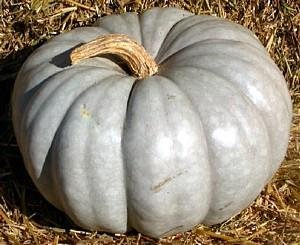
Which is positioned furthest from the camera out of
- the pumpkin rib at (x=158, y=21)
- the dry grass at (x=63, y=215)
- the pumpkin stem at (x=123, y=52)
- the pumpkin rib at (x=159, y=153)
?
the dry grass at (x=63, y=215)

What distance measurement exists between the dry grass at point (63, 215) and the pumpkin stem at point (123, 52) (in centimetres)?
83

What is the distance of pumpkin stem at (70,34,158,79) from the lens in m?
2.94

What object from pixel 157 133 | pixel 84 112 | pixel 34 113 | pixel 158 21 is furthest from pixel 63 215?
pixel 158 21

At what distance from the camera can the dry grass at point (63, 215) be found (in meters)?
3.42

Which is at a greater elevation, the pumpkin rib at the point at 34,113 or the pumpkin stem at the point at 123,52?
the pumpkin stem at the point at 123,52

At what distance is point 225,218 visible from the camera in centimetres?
324

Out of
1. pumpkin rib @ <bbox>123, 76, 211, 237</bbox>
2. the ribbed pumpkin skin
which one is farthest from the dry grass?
pumpkin rib @ <bbox>123, 76, 211, 237</bbox>

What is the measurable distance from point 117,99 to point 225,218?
0.81 meters

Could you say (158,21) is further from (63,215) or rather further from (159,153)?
(63,215)

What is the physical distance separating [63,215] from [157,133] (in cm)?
99

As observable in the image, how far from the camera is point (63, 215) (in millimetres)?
3555

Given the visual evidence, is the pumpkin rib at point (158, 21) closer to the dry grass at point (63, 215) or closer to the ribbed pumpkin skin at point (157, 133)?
the ribbed pumpkin skin at point (157, 133)

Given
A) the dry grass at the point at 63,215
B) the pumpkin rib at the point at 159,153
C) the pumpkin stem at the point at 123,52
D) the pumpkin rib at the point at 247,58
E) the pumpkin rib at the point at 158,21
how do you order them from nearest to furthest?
the pumpkin rib at the point at 159,153, the pumpkin stem at the point at 123,52, the pumpkin rib at the point at 247,58, the pumpkin rib at the point at 158,21, the dry grass at the point at 63,215

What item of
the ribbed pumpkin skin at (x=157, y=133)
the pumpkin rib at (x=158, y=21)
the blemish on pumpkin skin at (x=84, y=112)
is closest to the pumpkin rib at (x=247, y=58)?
the ribbed pumpkin skin at (x=157, y=133)
